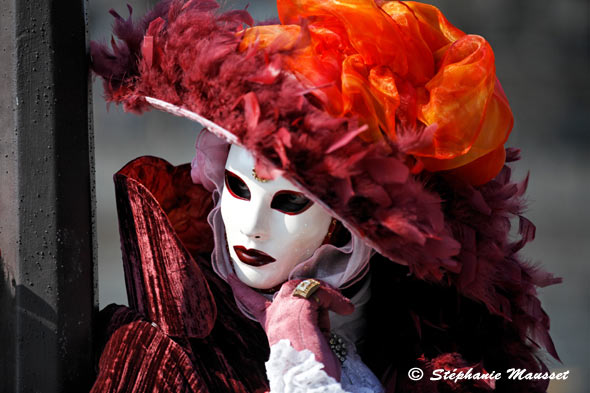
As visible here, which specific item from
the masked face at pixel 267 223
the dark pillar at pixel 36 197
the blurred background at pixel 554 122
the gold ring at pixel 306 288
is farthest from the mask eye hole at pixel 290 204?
the blurred background at pixel 554 122

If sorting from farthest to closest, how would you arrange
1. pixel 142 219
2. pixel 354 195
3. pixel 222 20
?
pixel 142 219 → pixel 222 20 → pixel 354 195

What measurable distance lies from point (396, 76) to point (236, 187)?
32 cm

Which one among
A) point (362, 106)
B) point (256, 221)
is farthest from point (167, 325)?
point (362, 106)

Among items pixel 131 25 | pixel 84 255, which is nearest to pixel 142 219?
pixel 84 255

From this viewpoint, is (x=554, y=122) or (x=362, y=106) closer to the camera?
(x=362, y=106)

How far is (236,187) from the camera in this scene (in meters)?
1.04

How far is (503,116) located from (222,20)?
47 centimetres

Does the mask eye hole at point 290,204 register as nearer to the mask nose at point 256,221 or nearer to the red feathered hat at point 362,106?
the mask nose at point 256,221

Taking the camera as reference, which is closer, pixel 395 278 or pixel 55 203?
pixel 55 203

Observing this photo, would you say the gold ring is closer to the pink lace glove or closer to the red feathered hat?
the pink lace glove

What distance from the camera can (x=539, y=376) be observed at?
3.79 feet

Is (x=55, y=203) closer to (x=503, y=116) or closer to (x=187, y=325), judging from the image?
(x=187, y=325)

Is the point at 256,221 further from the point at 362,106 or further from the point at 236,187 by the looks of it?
the point at 362,106

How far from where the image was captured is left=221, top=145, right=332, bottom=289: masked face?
99 centimetres
